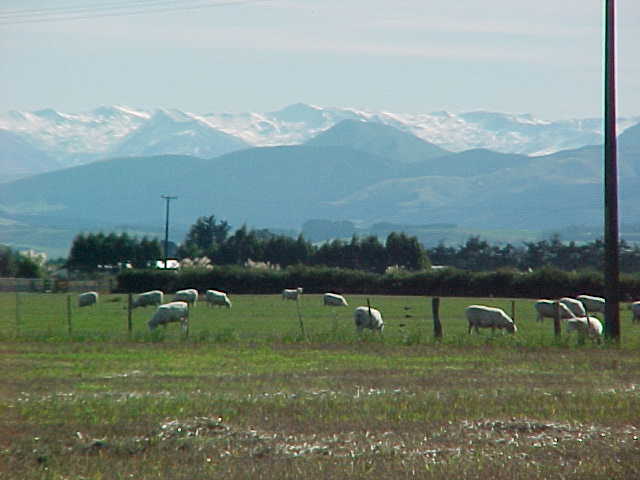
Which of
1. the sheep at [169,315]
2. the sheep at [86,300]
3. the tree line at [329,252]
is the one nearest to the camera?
the sheep at [169,315]

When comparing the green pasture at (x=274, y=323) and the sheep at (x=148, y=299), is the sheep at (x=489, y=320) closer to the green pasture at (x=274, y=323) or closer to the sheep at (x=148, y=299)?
the green pasture at (x=274, y=323)

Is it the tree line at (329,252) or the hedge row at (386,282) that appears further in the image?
the tree line at (329,252)

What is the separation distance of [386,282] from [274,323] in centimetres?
4187

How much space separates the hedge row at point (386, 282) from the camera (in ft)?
254

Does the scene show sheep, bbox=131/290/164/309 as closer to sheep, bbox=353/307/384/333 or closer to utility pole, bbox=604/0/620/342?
sheep, bbox=353/307/384/333

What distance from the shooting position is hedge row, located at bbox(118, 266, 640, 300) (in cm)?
7756

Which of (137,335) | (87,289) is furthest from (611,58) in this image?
(87,289)

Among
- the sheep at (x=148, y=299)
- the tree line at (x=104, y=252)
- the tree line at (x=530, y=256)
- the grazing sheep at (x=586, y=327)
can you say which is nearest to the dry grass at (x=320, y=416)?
the grazing sheep at (x=586, y=327)

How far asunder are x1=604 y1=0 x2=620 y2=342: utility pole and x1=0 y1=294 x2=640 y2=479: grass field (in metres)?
1.37

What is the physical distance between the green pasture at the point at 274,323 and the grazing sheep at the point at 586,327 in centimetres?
90

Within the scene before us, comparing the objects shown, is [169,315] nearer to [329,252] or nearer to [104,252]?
[329,252]

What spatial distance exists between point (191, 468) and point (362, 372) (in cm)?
1098

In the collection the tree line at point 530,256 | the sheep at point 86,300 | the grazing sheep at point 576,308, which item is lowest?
the sheep at point 86,300

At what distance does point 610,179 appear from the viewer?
103 feet
